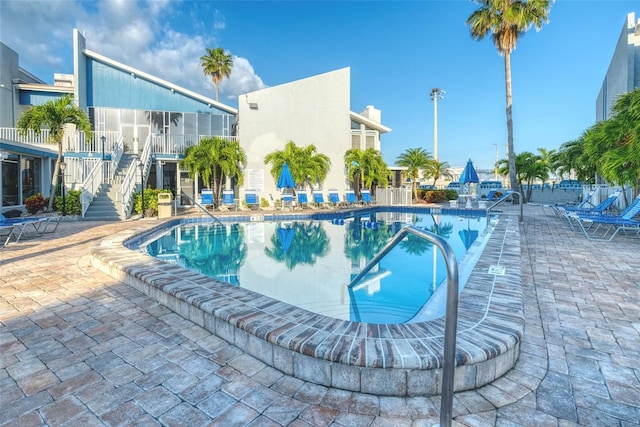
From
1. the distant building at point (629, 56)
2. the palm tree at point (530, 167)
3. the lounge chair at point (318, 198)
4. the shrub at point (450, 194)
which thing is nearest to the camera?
the distant building at point (629, 56)

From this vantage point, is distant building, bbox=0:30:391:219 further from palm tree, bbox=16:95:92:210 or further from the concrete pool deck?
the concrete pool deck

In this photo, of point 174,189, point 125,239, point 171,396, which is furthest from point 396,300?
point 174,189

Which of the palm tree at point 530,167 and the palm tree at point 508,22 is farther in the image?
the palm tree at point 530,167

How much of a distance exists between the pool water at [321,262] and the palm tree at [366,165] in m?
7.40

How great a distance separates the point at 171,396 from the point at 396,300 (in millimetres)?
3348

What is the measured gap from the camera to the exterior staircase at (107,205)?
11.7 m

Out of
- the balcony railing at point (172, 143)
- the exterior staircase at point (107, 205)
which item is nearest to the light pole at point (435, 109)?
the balcony railing at point (172, 143)

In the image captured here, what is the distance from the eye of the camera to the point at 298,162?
55.1 feet

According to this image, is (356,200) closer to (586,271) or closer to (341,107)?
(341,107)

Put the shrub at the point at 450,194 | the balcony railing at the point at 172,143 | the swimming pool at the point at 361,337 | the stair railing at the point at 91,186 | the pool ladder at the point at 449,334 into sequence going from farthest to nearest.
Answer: the shrub at the point at 450,194, the balcony railing at the point at 172,143, the stair railing at the point at 91,186, the swimming pool at the point at 361,337, the pool ladder at the point at 449,334

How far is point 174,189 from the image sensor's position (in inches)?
697

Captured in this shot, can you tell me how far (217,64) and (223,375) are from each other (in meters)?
30.6

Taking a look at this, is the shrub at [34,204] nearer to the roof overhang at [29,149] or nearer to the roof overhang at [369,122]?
the roof overhang at [29,149]

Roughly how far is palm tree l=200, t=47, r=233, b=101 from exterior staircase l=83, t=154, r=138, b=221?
18.1 metres
